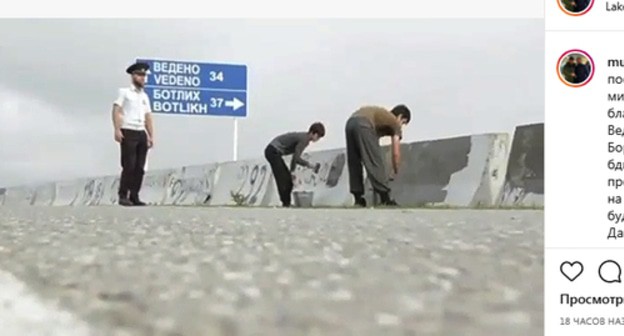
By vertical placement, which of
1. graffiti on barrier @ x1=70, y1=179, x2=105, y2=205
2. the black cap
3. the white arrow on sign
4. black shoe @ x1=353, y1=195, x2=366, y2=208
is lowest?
black shoe @ x1=353, y1=195, x2=366, y2=208

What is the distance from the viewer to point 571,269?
1.21 metres

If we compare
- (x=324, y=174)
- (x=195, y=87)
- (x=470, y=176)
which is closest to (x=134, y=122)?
(x=195, y=87)

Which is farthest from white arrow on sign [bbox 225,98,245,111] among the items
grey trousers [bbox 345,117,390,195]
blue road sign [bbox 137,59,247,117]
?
grey trousers [bbox 345,117,390,195]

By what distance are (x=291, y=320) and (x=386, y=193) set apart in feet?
4.44

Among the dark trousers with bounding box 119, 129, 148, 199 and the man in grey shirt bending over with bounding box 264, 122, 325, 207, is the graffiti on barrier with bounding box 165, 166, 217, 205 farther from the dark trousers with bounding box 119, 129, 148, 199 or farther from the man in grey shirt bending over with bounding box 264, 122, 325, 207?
the dark trousers with bounding box 119, 129, 148, 199

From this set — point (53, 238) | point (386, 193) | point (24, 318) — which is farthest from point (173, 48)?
point (386, 193)

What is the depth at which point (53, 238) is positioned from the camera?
143 centimetres

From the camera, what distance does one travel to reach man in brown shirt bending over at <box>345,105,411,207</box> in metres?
1.69

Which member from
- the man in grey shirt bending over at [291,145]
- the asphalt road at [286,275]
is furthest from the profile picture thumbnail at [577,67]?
the man in grey shirt bending over at [291,145]

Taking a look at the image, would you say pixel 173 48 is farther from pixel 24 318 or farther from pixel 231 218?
pixel 24 318

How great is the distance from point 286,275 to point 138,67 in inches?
25.1

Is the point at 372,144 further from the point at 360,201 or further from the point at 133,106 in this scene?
the point at 133,106

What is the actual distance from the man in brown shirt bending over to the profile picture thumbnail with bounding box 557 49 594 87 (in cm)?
37

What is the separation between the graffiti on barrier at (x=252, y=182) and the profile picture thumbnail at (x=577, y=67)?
111 centimetres
